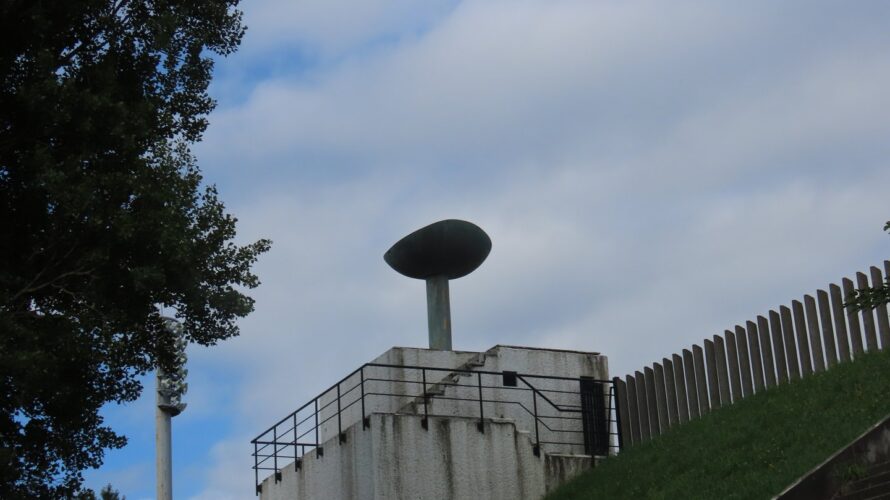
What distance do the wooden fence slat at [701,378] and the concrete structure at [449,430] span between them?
91.3 inches

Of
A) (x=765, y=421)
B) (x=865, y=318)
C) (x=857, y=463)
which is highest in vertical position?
(x=865, y=318)

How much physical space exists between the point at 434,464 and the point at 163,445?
13.2 feet

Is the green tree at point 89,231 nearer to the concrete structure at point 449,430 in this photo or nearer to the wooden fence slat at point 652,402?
the concrete structure at point 449,430

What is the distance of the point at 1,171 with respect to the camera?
1675 centimetres

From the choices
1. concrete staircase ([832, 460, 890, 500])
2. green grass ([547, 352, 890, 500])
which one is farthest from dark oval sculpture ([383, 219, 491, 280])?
concrete staircase ([832, 460, 890, 500])

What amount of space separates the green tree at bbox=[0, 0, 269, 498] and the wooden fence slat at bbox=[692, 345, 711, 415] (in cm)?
710

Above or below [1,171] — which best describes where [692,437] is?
below

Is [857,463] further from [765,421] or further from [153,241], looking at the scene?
[153,241]

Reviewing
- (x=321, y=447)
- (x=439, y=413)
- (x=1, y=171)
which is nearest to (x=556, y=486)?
(x=439, y=413)

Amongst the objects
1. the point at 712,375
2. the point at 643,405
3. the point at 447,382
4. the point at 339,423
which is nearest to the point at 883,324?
the point at 712,375

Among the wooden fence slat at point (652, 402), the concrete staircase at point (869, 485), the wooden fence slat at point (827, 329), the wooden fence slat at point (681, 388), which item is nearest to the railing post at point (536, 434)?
the wooden fence slat at point (652, 402)

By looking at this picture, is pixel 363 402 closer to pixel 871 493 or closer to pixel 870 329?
pixel 870 329

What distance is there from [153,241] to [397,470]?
604 cm

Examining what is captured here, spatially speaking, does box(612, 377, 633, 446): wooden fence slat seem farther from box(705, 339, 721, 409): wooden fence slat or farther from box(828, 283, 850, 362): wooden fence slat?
box(828, 283, 850, 362): wooden fence slat
